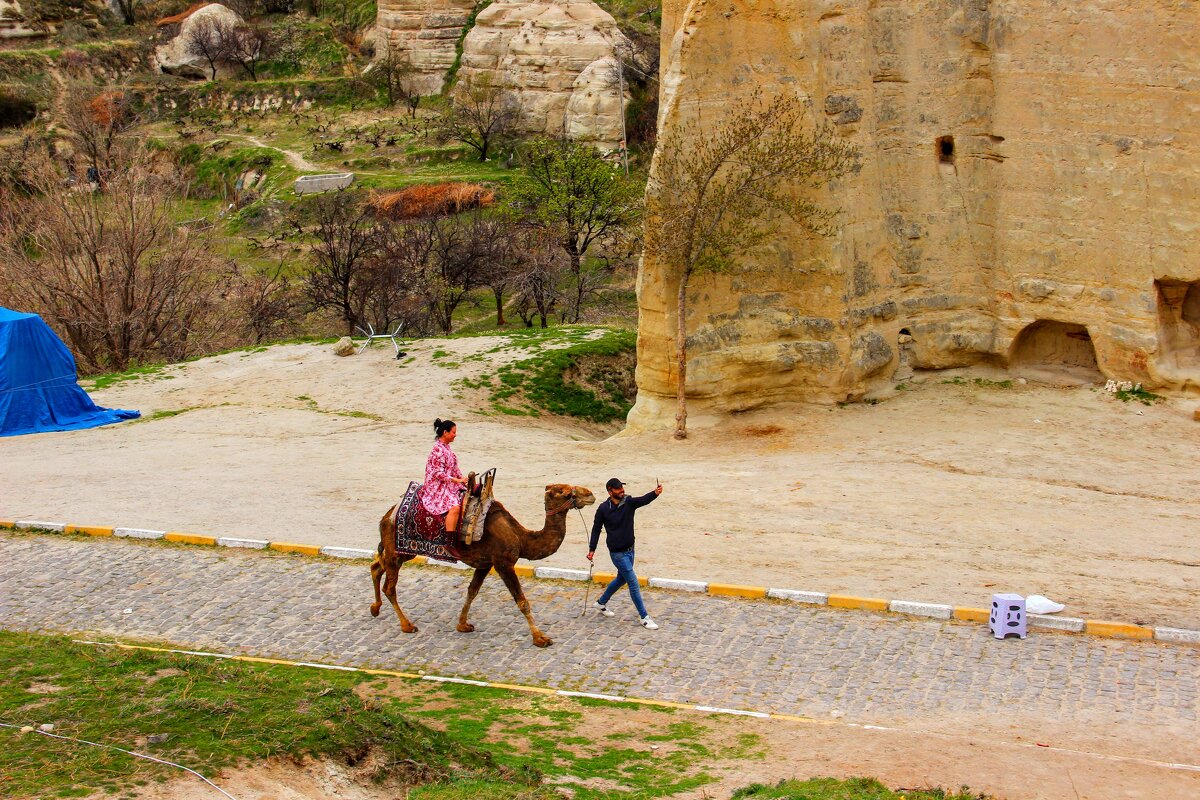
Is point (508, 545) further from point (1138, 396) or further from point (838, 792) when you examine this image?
point (1138, 396)

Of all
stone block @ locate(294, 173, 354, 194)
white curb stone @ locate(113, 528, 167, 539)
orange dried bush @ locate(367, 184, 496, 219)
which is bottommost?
white curb stone @ locate(113, 528, 167, 539)

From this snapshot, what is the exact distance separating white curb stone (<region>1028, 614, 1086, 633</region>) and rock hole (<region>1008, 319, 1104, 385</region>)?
10.1 m

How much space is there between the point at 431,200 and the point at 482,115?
804 centimetres

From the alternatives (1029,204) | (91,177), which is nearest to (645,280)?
(1029,204)

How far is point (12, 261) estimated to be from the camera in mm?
33000

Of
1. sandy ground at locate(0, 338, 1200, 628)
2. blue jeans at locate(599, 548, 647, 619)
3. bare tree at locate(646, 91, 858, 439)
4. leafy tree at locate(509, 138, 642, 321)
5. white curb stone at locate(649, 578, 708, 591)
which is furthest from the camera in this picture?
leafy tree at locate(509, 138, 642, 321)

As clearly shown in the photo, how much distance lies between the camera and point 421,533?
12.6 metres

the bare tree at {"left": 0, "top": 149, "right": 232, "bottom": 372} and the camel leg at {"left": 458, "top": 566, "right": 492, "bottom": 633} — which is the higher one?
the bare tree at {"left": 0, "top": 149, "right": 232, "bottom": 372}

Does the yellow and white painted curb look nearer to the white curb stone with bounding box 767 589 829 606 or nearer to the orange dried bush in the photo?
the white curb stone with bounding box 767 589 829 606

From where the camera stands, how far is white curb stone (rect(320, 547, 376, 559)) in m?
15.5

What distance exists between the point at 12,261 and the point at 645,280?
1983 cm

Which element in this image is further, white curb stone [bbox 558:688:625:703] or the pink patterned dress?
the pink patterned dress

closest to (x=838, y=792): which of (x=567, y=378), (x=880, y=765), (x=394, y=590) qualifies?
(x=880, y=765)

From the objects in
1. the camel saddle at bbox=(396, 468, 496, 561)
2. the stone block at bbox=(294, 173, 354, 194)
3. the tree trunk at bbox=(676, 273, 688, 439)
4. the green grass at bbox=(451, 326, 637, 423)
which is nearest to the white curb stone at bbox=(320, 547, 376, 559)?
the camel saddle at bbox=(396, 468, 496, 561)
